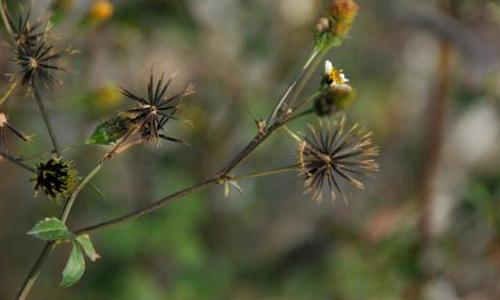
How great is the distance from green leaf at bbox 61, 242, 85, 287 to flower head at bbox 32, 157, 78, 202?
6cm

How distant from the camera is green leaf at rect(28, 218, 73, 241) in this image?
1017 mm

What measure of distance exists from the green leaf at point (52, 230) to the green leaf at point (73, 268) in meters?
0.04

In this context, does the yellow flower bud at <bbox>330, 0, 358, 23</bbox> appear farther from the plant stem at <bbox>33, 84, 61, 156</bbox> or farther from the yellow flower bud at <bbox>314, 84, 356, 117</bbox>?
the plant stem at <bbox>33, 84, 61, 156</bbox>

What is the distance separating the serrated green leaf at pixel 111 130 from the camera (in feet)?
3.56

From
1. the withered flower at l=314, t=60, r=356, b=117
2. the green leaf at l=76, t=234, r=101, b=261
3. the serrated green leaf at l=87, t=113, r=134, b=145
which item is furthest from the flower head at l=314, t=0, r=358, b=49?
the green leaf at l=76, t=234, r=101, b=261

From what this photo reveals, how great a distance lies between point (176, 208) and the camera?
7.32ft

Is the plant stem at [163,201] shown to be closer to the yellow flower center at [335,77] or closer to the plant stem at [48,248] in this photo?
the plant stem at [48,248]

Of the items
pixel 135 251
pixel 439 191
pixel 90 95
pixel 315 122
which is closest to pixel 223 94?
pixel 315 122

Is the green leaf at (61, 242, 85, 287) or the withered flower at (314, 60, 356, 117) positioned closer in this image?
the withered flower at (314, 60, 356, 117)

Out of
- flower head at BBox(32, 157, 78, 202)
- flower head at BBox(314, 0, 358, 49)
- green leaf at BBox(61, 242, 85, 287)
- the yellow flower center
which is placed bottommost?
green leaf at BBox(61, 242, 85, 287)

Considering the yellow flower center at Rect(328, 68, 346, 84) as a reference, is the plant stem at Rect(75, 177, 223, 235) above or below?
below

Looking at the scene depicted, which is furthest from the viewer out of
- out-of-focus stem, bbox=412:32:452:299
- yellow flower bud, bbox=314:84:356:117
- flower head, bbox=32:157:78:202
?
out-of-focus stem, bbox=412:32:452:299

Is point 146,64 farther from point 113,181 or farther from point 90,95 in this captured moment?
point 90,95

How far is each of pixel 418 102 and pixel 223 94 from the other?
984 mm
